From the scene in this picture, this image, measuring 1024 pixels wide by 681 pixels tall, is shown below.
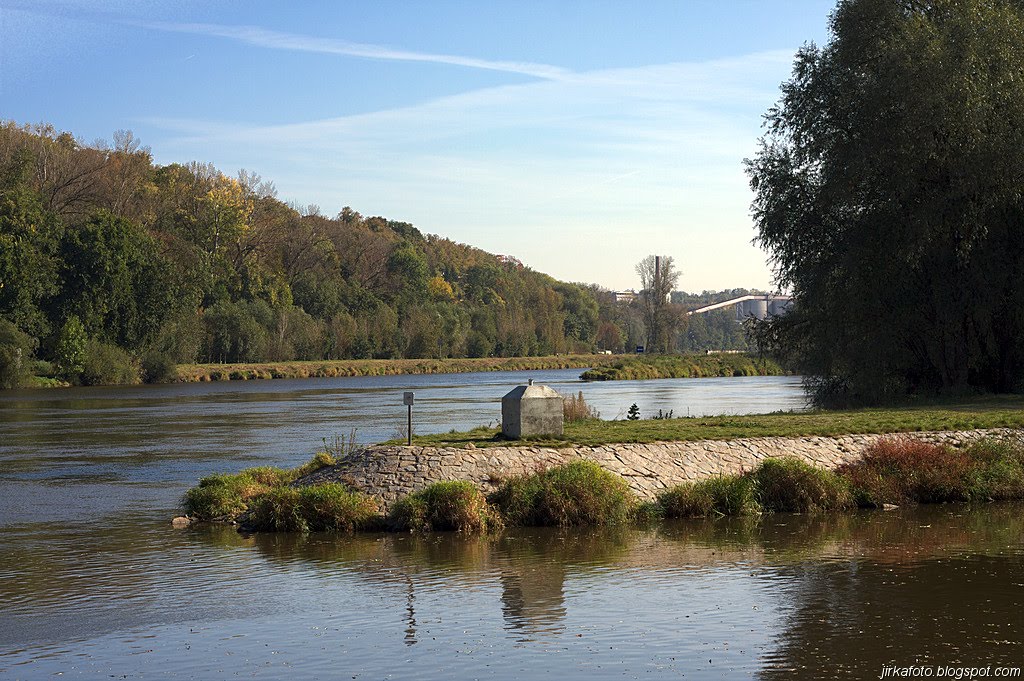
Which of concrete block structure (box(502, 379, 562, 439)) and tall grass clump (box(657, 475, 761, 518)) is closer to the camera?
tall grass clump (box(657, 475, 761, 518))

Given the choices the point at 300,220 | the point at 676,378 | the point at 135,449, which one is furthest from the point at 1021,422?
the point at 300,220

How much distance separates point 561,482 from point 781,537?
367 cm

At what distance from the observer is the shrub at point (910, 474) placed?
21.5 m

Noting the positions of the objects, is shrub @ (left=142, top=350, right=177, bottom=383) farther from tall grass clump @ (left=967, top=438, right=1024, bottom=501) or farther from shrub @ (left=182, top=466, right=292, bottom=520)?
tall grass clump @ (left=967, top=438, right=1024, bottom=501)

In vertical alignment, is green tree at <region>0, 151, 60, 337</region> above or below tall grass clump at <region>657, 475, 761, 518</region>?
above

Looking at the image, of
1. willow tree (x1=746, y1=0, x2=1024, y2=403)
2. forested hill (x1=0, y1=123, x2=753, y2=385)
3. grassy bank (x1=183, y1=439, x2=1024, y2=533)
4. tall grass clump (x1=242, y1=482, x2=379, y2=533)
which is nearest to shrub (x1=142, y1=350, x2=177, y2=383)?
forested hill (x1=0, y1=123, x2=753, y2=385)

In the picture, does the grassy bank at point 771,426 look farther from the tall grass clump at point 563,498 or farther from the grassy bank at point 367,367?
the grassy bank at point 367,367

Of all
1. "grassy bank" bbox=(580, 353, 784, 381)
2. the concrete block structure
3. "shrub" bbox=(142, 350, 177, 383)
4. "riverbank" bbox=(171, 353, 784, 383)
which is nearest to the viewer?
the concrete block structure

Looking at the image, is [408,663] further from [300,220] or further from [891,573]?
[300,220]

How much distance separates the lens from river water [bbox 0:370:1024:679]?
11039 mm

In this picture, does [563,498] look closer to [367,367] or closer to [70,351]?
[70,351]

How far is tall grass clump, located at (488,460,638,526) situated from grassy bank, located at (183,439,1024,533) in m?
0.02

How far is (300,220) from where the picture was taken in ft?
436

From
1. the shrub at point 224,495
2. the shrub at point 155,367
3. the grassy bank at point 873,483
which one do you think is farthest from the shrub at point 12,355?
the grassy bank at point 873,483
